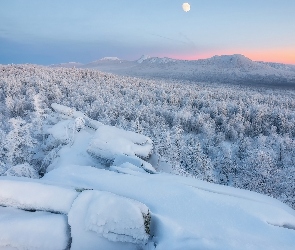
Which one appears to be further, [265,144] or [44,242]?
[265,144]

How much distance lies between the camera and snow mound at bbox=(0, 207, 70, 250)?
2807 millimetres

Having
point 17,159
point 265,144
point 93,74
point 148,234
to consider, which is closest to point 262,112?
point 265,144

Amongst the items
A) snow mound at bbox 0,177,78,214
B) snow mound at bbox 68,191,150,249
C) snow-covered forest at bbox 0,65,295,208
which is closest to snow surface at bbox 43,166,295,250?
snow mound at bbox 68,191,150,249

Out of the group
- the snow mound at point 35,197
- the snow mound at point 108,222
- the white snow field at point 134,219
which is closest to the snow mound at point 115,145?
the white snow field at point 134,219

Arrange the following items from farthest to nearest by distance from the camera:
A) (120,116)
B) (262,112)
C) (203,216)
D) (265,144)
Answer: (262,112)
(120,116)
(265,144)
(203,216)

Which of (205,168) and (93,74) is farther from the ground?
(93,74)

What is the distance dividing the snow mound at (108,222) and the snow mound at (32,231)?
0.45ft

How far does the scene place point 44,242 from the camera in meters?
2.86

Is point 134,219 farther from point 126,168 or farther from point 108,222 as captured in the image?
point 126,168

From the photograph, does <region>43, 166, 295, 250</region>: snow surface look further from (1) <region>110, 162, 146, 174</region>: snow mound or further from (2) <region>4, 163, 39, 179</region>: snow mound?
(2) <region>4, 163, 39, 179</region>: snow mound

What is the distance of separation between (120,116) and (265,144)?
670cm

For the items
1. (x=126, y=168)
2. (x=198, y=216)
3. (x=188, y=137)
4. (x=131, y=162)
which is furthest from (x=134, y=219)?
(x=188, y=137)

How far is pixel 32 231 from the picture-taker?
2896 millimetres

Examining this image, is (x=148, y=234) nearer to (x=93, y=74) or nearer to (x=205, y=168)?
(x=205, y=168)
